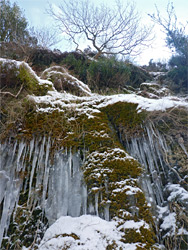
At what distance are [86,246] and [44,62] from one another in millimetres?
7773

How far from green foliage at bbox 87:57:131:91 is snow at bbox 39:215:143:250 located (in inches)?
208

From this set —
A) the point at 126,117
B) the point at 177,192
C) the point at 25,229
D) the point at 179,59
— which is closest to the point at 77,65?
the point at 179,59

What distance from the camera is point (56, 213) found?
2.27m

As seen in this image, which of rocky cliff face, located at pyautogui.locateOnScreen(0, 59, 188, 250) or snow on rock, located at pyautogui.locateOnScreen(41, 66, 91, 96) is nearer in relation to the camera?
rocky cliff face, located at pyautogui.locateOnScreen(0, 59, 188, 250)

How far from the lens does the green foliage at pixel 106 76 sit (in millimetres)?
7047

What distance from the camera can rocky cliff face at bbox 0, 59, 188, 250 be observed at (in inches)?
82.2

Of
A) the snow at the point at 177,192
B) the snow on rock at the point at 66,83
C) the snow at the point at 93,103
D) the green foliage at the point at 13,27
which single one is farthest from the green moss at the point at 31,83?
the green foliage at the point at 13,27

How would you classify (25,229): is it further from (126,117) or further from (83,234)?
(126,117)

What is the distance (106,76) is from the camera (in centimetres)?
711

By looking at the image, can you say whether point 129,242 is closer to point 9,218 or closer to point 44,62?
point 9,218

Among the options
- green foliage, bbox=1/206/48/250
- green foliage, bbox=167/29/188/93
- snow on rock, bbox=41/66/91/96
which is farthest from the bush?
green foliage, bbox=1/206/48/250

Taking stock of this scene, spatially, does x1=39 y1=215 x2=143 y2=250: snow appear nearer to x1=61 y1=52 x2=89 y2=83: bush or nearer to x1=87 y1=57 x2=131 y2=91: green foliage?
x1=87 y1=57 x2=131 y2=91: green foliage

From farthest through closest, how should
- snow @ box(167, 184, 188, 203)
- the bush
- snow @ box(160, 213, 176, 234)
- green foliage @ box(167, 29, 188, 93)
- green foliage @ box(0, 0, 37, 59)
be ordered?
green foliage @ box(0, 0, 37, 59) → green foliage @ box(167, 29, 188, 93) → the bush → snow @ box(167, 184, 188, 203) → snow @ box(160, 213, 176, 234)

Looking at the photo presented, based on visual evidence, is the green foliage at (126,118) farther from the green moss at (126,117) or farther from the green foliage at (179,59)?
the green foliage at (179,59)
